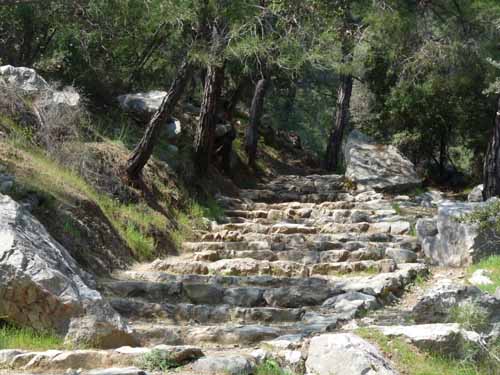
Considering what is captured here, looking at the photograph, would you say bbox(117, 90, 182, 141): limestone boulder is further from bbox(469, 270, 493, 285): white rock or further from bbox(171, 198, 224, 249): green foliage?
bbox(469, 270, 493, 285): white rock

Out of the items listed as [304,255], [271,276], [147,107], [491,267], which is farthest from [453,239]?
[147,107]

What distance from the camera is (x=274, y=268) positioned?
Answer: 7695 millimetres

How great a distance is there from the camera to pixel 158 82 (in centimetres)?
1462

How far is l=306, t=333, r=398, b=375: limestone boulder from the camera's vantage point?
3877 mm

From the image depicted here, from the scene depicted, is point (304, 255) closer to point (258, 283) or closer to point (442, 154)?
point (258, 283)

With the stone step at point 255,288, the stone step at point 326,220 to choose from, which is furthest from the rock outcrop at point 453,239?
the stone step at point 326,220

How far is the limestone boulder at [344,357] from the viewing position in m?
3.88

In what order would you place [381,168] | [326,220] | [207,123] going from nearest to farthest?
[326,220]
[207,123]
[381,168]

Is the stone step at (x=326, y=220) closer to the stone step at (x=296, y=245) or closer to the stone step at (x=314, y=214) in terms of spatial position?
the stone step at (x=314, y=214)

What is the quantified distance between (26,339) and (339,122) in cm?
1416

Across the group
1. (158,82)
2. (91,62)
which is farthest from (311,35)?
(158,82)

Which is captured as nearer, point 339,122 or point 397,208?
point 397,208

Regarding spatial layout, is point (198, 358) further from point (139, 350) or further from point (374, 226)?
point (374, 226)

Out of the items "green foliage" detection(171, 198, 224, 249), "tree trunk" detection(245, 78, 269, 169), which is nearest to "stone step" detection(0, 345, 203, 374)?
"green foliage" detection(171, 198, 224, 249)
